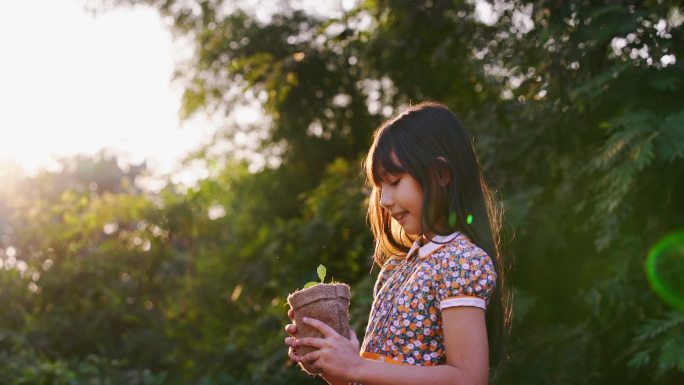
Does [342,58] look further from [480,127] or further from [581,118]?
[581,118]

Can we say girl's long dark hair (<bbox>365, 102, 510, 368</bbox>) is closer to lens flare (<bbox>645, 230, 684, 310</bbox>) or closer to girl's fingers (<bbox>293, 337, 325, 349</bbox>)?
girl's fingers (<bbox>293, 337, 325, 349</bbox>)

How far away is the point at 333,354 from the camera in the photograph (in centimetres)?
194

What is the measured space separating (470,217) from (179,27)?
197 inches

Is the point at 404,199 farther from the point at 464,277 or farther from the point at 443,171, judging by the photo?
the point at 464,277

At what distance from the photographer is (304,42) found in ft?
21.4

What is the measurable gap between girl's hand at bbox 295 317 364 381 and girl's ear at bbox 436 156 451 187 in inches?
18.0

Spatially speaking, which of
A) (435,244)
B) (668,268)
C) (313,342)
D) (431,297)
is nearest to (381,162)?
(435,244)

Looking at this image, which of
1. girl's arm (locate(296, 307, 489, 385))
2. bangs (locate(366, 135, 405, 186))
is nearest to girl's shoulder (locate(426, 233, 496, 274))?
girl's arm (locate(296, 307, 489, 385))

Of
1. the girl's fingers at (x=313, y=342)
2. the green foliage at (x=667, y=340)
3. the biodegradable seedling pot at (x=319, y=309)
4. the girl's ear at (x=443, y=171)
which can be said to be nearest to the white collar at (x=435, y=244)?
the girl's ear at (x=443, y=171)

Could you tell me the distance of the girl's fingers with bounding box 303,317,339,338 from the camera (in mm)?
1976

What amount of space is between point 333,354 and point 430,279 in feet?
0.98

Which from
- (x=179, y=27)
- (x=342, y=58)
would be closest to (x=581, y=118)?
(x=342, y=58)

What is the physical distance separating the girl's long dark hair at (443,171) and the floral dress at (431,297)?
56 millimetres

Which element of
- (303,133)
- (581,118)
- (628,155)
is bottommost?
(628,155)
